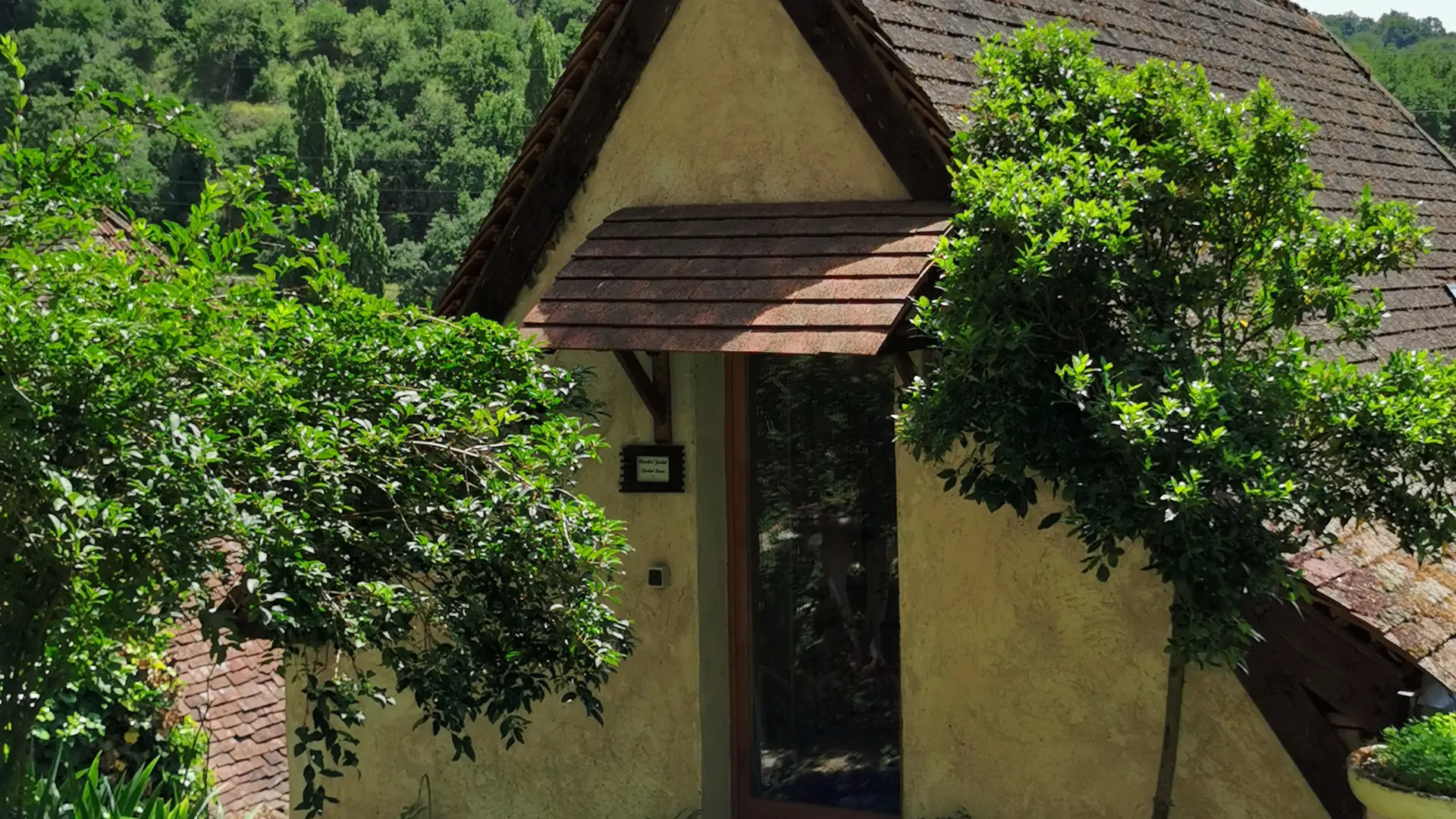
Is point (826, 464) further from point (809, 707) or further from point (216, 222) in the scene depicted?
point (216, 222)

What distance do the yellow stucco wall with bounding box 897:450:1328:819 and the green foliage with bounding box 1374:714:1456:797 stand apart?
0.86m

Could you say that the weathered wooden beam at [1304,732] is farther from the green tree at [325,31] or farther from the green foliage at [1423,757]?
the green tree at [325,31]

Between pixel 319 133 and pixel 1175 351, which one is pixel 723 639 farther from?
pixel 319 133

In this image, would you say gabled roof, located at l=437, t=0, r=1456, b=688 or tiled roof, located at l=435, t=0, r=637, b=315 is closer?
gabled roof, located at l=437, t=0, r=1456, b=688

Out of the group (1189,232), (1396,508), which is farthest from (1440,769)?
(1189,232)

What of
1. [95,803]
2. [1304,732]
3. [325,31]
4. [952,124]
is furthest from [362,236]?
[1304,732]

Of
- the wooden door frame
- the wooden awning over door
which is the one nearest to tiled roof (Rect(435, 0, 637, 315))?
the wooden awning over door

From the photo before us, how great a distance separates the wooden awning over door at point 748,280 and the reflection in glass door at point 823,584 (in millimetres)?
746

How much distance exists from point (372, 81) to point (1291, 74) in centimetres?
9131

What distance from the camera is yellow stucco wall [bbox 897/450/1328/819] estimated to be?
6.23 metres

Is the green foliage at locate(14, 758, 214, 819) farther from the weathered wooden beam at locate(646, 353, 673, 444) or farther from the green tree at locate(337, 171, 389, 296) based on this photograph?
the green tree at locate(337, 171, 389, 296)

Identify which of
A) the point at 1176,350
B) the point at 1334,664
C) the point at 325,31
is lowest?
the point at 1334,664

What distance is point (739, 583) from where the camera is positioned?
25.2 ft

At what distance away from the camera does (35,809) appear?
17.1ft
